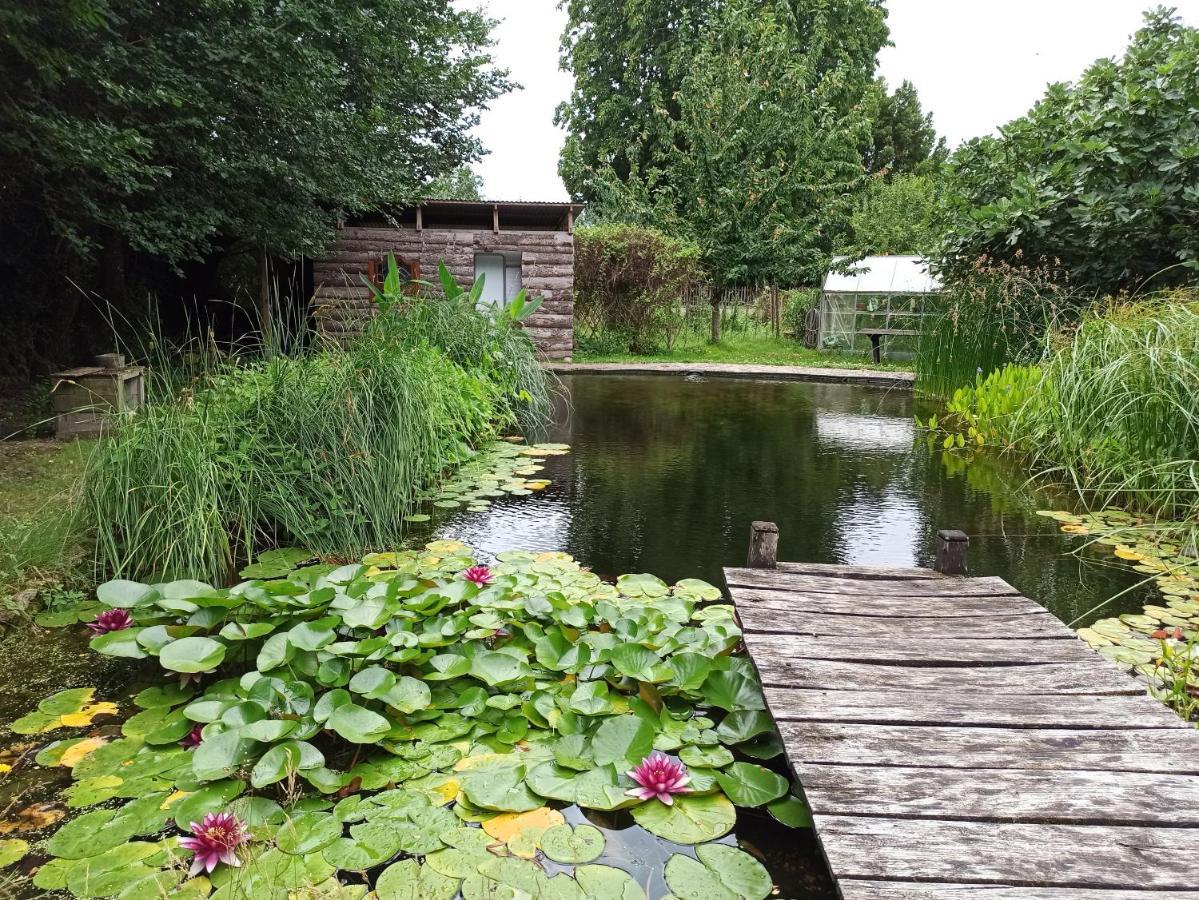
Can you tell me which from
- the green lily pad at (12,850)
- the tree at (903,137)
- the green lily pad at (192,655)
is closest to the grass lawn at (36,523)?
the green lily pad at (192,655)

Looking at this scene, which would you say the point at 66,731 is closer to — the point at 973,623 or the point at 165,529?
the point at 165,529

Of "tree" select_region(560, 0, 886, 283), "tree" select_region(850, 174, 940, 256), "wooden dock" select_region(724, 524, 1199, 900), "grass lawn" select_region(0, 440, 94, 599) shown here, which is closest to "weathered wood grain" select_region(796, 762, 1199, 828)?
"wooden dock" select_region(724, 524, 1199, 900)

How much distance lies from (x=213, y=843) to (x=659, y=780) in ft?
2.90

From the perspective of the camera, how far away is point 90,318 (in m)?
7.76

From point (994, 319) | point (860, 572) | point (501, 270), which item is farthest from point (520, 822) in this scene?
point (501, 270)

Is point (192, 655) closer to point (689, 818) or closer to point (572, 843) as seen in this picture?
point (572, 843)

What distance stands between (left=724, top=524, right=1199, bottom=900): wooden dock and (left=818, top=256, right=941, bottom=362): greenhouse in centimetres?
1118

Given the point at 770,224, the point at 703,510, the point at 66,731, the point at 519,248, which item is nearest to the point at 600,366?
the point at 519,248

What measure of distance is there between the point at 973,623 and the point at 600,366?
352 inches

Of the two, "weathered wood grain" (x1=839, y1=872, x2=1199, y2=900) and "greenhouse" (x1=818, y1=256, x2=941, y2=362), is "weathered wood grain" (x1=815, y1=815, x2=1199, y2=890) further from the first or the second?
"greenhouse" (x1=818, y1=256, x2=941, y2=362)

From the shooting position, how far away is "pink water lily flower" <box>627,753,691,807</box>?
1.66 m

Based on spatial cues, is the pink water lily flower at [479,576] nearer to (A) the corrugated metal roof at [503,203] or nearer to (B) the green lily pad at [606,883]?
(B) the green lily pad at [606,883]

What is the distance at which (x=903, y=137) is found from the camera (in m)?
27.4

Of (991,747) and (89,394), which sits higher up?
(89,394)
